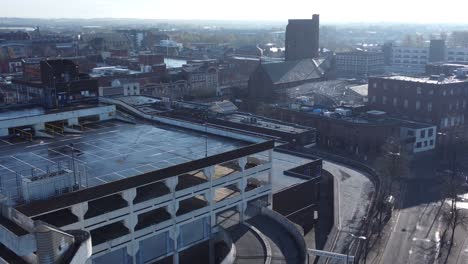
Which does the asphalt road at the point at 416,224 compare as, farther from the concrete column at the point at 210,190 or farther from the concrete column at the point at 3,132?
the concrete column at the point at 3,132

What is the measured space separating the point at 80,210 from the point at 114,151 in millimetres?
6873

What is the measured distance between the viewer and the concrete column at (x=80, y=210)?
1742 cm

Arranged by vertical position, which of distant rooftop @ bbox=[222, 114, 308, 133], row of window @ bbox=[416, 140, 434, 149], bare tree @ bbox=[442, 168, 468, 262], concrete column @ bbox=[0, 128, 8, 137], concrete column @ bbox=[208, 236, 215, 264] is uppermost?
concrete column @ bbox=[0, 128, 8, 137]

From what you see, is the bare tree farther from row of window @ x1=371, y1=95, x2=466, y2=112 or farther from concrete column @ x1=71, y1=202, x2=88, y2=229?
concrete column @ x1=71, y1=202, x2=88, y2=229

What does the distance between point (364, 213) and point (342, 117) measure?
730 inches

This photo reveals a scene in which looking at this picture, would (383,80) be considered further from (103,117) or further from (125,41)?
(125,41)

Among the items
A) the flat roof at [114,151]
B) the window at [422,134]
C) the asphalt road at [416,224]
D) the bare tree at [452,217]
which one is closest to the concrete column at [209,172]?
the flat roof at [114,151]

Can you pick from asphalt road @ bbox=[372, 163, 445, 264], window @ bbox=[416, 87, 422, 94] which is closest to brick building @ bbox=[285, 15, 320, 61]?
window @ bbox=[416, 87, 422, 94]

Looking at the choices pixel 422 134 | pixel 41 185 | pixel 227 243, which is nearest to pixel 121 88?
pixel 422 134

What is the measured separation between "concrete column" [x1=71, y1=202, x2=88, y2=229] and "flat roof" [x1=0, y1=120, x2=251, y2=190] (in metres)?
→ 1.79

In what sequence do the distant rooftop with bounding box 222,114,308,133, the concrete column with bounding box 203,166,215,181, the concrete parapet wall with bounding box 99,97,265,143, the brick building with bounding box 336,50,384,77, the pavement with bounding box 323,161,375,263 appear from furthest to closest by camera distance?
the brick building with bounding box 336,50,384,77, the distant rooftop with bounding box 222,114,308,133, the pavement with bounding box 323,161,375,263, the concrete parapet wall with bounding box 99,97,265,143, the concrete column with bounding box 203,166,215,181

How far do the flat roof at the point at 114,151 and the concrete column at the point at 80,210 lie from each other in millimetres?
1794

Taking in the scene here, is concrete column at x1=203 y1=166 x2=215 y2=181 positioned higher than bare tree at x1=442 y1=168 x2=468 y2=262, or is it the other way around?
concrete column at x1=203 y1=166 x2=215 y2=181

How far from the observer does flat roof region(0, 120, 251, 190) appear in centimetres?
2117
